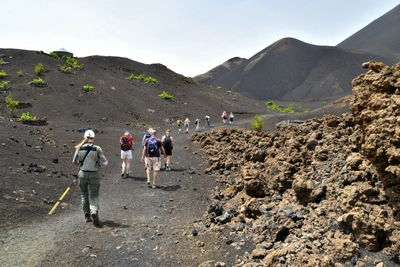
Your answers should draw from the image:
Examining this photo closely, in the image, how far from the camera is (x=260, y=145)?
10.4 metres

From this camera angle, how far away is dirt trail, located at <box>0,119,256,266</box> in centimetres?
461

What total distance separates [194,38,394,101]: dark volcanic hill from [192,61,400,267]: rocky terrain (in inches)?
2690

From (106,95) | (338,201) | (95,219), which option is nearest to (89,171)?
(95,219)

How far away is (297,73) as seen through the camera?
89750mm

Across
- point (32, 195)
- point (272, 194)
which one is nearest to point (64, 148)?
point (32, 195)

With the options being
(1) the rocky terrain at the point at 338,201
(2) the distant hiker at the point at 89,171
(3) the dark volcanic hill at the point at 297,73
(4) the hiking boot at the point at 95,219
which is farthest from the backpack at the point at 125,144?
(3) the dark volcanic hill at the point at 297,73

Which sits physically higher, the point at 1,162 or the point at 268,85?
the point at 268,85

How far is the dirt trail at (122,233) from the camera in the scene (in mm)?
4613

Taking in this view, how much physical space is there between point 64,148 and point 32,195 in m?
6.29

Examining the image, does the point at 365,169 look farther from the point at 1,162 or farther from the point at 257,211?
the point at 1,162

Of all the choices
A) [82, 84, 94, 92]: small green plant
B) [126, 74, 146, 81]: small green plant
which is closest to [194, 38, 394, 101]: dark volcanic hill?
[126, 74, 146, 81]: small green plant

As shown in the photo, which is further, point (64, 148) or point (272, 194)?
point (64, 148)

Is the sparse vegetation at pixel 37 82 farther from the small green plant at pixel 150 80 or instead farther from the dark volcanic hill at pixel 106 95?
the small green plant at pixel 150 80

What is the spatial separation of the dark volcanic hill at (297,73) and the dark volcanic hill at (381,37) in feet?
32.9
